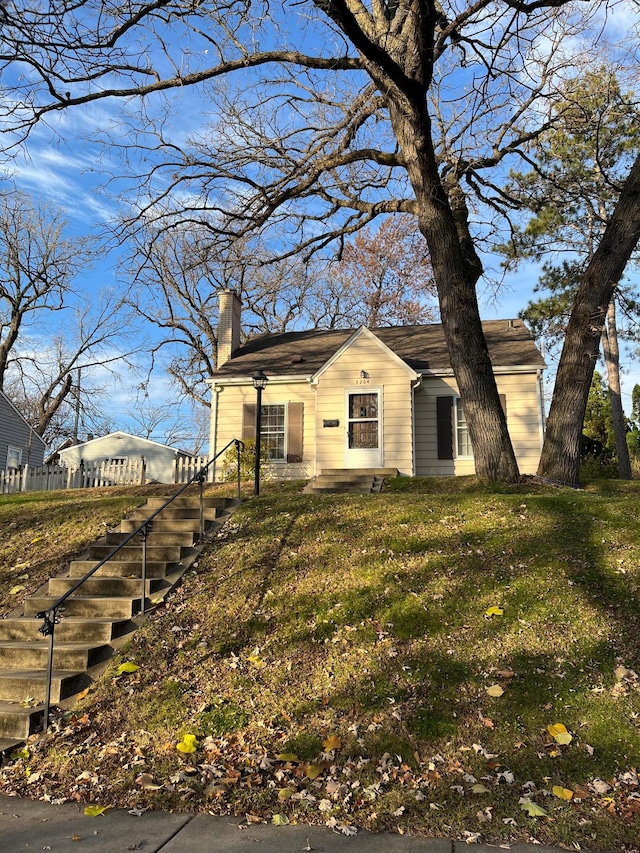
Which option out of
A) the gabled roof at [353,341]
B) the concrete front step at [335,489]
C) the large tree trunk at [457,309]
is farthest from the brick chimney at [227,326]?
the large tree trunk at [457,309]

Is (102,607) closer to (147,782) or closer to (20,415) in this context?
(147,782)

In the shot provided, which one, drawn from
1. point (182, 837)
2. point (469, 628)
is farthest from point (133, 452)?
point (182, 837)

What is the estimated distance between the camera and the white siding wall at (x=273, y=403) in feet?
54.5

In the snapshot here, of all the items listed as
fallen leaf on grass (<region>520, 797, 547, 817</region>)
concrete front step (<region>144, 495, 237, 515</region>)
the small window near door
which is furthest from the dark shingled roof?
fallen leaf on grass (<region>520, 797, 547, 817</region>)

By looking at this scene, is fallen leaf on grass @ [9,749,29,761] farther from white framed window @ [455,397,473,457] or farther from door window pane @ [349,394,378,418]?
white framed window @ [455,397,473,457]

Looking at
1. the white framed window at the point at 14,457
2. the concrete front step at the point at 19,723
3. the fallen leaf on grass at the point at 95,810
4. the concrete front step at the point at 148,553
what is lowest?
the fallen leaf on grass at the point at 95,810

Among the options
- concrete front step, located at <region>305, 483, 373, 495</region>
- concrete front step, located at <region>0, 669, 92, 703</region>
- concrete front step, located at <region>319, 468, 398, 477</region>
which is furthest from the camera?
concrete front step, located at <region>319, 468, 398, 477</region>

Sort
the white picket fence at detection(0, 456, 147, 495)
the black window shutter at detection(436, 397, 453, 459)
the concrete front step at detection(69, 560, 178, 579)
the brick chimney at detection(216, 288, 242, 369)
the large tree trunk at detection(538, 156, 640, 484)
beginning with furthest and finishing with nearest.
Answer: the brick chimney at detection(216, 288, 242, 369) < the white picket fence at detection(0, 456, 147, 495) < the black window shutter at detection(436, 397, 453, 459) < the large tree trunk at detection(538, 156, 640, 484) < the concrete front step at detection(69, 560, 178, 579)

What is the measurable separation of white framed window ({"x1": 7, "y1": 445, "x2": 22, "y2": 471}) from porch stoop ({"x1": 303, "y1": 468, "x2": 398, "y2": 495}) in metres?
19.2

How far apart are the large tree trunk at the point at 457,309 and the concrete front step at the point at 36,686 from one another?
22.7 feet

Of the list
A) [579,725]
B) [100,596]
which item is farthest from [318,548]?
[579,725]

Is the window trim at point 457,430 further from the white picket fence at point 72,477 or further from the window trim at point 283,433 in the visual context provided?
the white picket fence at point 72,477

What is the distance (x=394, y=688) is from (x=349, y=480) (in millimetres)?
8923

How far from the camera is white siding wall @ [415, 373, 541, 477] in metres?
15.3
